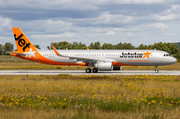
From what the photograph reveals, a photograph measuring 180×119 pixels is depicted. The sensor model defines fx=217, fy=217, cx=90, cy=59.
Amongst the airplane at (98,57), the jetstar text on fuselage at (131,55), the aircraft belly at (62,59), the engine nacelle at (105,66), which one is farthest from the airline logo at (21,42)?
the jetstar text on fuselage at (131,55)

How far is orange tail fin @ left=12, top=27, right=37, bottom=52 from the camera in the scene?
3869 cm

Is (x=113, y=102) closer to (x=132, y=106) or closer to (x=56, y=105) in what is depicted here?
(x=132, y=106)

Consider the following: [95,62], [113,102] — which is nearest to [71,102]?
[113,102]

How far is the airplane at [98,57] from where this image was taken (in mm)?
35156

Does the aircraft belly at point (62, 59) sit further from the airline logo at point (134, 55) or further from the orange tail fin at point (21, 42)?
the airline logo at point (134, 55)

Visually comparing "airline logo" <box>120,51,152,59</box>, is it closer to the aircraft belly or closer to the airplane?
the airplane

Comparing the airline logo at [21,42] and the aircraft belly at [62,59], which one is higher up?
the airline logo at [21,42]

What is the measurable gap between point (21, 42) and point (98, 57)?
14.2 m

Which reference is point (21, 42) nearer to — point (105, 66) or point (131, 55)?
point (105, 66)

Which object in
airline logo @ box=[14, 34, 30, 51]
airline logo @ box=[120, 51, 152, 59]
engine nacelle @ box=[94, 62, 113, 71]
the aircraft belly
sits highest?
airline logo @ box=[14, 34, 30, 51]

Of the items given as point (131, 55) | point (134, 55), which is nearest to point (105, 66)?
point (131, 55)

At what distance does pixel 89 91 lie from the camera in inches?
599

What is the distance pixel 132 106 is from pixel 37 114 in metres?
4.42

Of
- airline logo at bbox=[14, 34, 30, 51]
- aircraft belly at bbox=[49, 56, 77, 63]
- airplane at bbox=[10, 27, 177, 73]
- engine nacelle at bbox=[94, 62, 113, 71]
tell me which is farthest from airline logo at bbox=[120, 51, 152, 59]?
airline logo at bbox=[14, 34, 30, 51]
